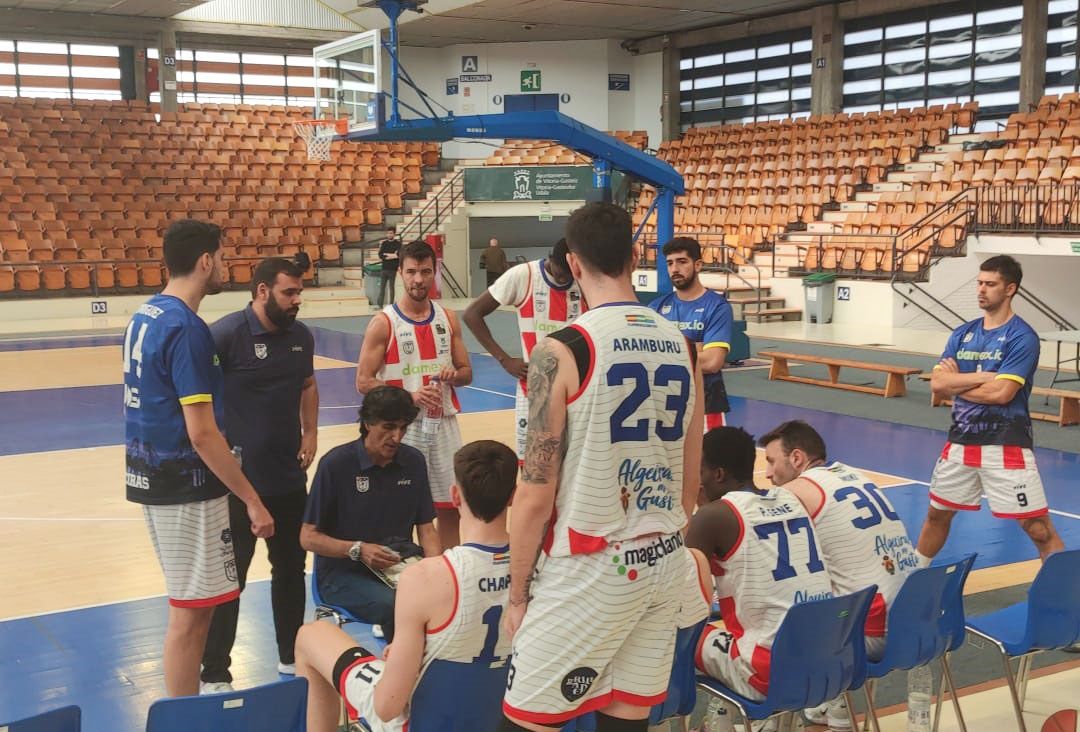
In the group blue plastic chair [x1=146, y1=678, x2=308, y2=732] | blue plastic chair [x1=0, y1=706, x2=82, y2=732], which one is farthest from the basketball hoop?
blue plastic chair [x1=0, y1=706, x2=82, y2=732]

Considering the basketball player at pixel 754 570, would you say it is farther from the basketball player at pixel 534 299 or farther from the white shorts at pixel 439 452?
the basketball player at pixel 534 299

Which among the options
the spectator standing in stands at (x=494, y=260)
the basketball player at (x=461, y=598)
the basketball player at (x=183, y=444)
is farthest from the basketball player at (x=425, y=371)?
the spectator standing in stands at (x=494, y=260)

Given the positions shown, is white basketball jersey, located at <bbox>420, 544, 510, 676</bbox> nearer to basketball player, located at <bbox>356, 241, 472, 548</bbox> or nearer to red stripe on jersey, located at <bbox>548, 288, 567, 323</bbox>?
basketball player, located at <bbox>356, 241, 472, 548</bbox>

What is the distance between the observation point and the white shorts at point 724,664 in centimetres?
395

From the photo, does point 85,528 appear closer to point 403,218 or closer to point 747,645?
point 747,645

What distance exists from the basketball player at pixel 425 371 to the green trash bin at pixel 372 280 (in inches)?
766

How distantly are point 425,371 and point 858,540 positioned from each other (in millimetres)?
2789

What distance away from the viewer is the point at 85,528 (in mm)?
8062

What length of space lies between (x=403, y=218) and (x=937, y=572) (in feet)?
88.8

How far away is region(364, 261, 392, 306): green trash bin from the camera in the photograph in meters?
25.7

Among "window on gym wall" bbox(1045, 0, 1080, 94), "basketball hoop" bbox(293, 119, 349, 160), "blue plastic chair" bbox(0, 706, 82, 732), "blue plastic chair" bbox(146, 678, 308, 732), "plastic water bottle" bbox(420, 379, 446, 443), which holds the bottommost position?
"blue plastic chair" bbox(146, 678, 308, 732)

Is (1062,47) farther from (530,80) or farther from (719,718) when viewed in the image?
(719,718)

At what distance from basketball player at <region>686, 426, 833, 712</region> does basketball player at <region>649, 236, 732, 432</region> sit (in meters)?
2.71

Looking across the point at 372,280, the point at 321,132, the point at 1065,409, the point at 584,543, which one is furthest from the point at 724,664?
the point at 372,280
